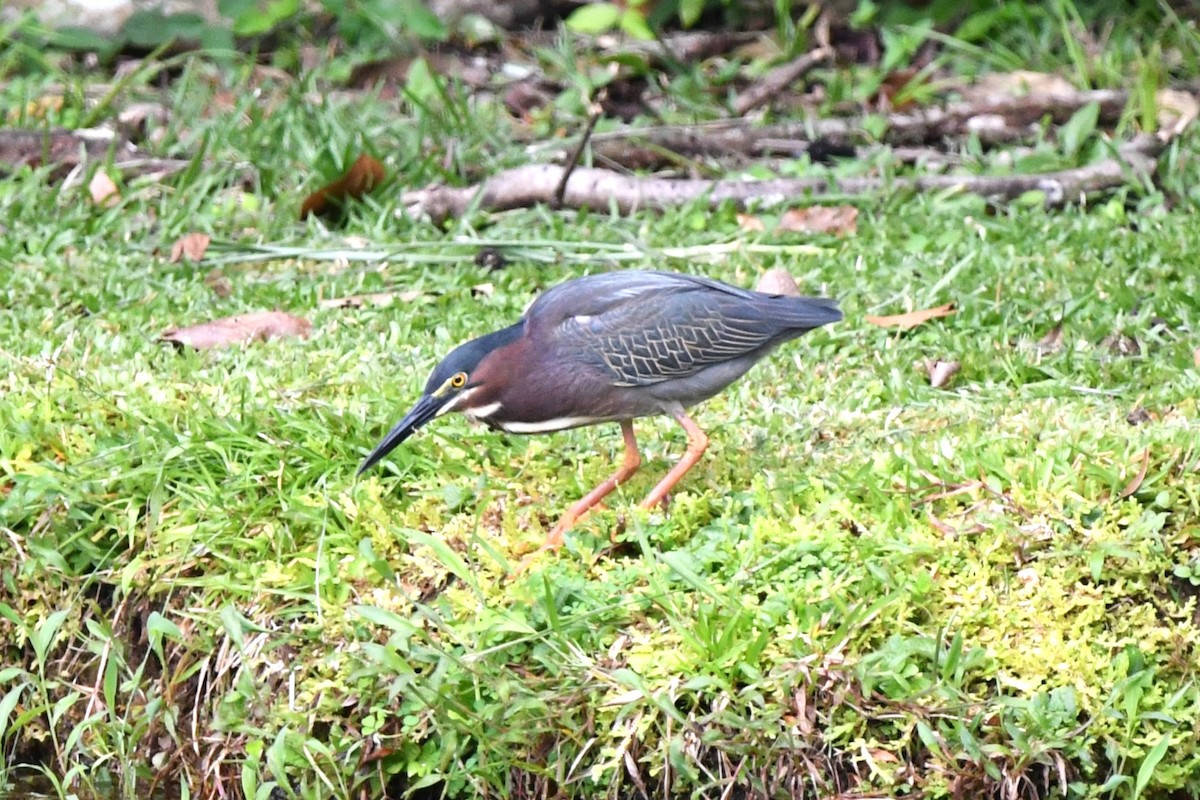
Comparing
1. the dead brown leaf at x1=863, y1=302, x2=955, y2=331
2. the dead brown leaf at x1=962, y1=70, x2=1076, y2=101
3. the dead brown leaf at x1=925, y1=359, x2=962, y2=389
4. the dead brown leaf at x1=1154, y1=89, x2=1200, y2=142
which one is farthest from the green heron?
the dead brown leaf at x1=962, y1=70, x2=1076, y2=101

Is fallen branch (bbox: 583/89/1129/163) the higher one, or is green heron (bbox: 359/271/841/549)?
green heron (bbox: 359/271/841/549)

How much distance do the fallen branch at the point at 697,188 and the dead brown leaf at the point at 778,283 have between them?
43.5 inches

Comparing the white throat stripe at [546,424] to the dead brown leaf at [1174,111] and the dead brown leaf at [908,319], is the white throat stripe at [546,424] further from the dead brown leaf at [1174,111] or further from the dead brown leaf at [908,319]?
the dead brown leaf at [1174,111]

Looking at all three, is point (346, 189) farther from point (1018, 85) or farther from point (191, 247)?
point (1018, 85)

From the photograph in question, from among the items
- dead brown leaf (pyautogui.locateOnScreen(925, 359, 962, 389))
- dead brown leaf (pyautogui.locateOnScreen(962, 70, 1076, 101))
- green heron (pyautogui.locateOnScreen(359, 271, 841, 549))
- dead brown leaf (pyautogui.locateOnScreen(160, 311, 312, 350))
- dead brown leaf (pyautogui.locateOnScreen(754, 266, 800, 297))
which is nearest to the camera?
green heron (pyautogui.locateOnScreen(359, 271, 841, 549))

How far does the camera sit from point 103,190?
7277 millimetres

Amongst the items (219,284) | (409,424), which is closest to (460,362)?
(409,424)

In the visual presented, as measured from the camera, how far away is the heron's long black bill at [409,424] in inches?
168

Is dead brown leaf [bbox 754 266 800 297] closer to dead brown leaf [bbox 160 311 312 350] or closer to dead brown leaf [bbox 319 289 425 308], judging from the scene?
dead brown leaf [bbox 319 289 425 308]

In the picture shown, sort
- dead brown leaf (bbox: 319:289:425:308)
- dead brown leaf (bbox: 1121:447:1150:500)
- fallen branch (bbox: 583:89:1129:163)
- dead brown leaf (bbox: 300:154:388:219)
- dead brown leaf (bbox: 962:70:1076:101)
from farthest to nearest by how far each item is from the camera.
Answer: dead brown leaf (bbox: 962:70:1076:101)
fallen branch (bbox: 583:89:1129:163)
dead brown leaf (bbox: 300:154:388:219)
dead brown leaf (bbox: 319:289:425:308)
dead brown leaf (bbox: 1121:447:1150:500)

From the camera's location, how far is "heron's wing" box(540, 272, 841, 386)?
4414 millimetres

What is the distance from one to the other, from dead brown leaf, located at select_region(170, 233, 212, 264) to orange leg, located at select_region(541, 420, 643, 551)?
2717 millimetres

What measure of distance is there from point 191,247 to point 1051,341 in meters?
3.37

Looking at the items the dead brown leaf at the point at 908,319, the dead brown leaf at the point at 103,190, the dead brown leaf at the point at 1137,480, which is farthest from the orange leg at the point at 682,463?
the dead brown leaf at the point at 103,190
